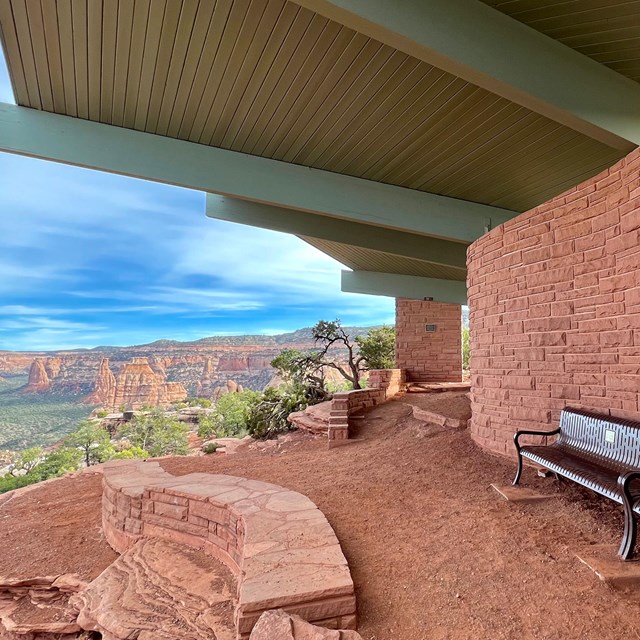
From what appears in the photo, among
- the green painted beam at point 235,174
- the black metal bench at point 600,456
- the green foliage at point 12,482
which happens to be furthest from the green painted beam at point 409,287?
the green foliage at point 12,482

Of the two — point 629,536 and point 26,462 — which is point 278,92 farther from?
point 26,462

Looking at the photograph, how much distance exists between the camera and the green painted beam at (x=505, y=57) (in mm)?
2402

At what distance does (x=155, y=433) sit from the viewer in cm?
2162

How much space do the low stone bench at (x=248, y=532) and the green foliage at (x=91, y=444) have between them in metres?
16.5

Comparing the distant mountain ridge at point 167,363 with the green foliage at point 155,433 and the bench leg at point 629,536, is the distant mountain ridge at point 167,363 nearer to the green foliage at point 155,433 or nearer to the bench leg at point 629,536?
the green foliage at point 155,433

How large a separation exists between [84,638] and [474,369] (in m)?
4.24

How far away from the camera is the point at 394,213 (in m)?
5.18

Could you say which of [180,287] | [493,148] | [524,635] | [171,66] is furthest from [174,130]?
[180,287]

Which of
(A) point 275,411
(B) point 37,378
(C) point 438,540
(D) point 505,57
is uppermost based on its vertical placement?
(D) point 505,57

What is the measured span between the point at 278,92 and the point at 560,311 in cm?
329

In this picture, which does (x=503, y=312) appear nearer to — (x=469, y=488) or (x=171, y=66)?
(x=469, y=488)

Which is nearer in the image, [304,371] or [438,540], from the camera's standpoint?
[438,540]

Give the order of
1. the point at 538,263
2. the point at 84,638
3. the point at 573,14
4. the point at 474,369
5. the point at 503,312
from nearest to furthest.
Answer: the point at 84,638 → the point at 573,14 → the point at 538,263 → the point at 503,312 → the point at 474,369

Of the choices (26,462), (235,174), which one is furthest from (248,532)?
(26,462)
